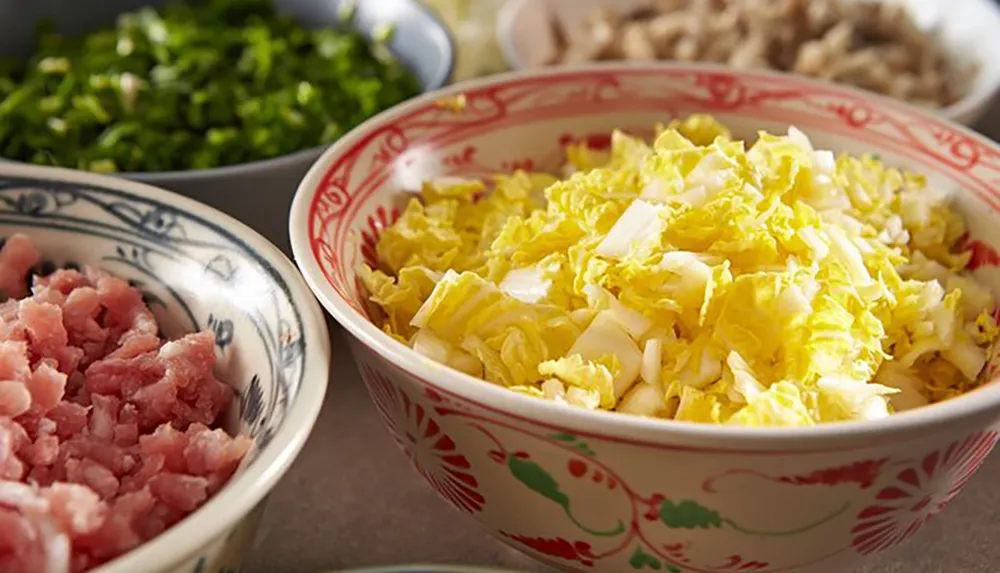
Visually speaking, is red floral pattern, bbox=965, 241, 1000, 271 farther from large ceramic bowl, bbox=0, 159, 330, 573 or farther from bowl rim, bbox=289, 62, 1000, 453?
large ceramic bowl, bbox=0, 159, 330, 573

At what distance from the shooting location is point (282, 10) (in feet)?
6.88

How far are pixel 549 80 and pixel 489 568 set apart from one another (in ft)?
2.10

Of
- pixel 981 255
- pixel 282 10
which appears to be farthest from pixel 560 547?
pixel 282 10

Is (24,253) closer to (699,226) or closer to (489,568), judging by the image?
(489,568)

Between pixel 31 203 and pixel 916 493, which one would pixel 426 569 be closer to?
pixel 916 493

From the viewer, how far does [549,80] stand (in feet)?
4.76

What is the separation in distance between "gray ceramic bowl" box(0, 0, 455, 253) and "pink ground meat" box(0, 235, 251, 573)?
0.26m

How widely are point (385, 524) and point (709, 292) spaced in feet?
1.49

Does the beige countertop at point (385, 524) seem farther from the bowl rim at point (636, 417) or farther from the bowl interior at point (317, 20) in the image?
the bowl interior at point (317, 20)

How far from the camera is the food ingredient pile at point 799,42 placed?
1875 mm

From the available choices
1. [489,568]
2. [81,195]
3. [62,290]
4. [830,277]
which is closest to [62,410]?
[62,290]

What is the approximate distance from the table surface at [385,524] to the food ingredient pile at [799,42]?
76cm

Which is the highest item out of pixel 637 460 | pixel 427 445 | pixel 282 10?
pixel 637 460

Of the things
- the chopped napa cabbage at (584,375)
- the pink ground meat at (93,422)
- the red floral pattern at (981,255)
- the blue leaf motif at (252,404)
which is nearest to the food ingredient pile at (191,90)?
the pink ground meat at (93,422)
